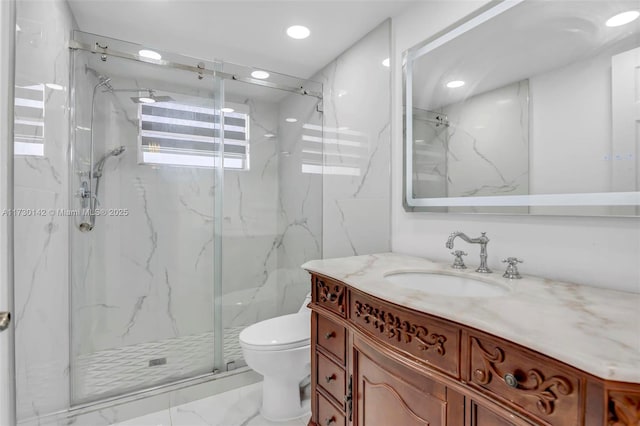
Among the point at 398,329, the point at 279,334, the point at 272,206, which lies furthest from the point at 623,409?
the point at 272,206

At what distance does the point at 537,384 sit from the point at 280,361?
1.29 metres

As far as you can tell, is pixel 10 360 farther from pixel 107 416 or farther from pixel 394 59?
pixel 394 59

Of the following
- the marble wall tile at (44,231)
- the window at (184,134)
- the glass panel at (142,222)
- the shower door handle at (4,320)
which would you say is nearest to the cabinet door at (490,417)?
the shower door handle at (4,320)

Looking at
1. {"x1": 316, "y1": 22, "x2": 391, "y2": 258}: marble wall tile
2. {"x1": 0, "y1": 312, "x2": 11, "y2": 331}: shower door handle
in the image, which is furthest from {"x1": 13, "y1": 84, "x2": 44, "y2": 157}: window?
{"x1": 316, "y1": 22, "x2": 391, "y2": 258}: marble wall tile

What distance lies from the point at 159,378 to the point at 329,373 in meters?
1.42

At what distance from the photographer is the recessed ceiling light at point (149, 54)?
2.14 meters

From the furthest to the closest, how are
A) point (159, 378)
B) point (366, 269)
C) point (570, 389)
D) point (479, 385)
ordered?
point (159, 378) < point (366, 269) < point (479, 385) < point (570, 389)

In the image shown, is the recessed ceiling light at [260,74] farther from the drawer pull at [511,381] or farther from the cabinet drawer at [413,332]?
the drawer pull at [511,381]

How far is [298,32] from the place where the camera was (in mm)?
2043

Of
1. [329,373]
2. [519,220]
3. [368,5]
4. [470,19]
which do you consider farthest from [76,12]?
[519,220]

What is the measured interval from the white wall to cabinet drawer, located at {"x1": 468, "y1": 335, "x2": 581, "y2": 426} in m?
0.59

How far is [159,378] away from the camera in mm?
2154

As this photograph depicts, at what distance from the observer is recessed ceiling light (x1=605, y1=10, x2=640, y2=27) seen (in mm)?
952

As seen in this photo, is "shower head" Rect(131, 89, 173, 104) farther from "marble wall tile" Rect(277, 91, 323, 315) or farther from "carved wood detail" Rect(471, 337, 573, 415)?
"carved wood detail" Rect(471, 337, 573, 415)
